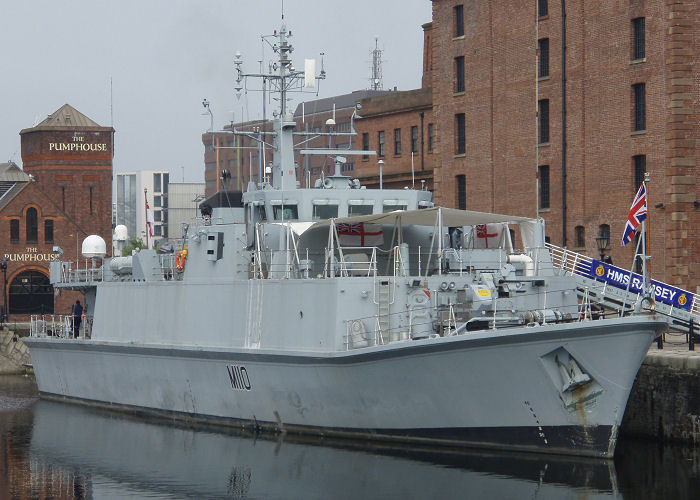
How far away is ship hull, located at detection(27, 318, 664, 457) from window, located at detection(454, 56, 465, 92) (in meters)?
24.6

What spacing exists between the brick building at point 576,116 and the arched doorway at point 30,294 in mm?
20289

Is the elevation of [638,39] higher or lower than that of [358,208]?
higher

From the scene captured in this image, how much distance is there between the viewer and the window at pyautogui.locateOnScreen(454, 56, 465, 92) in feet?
159

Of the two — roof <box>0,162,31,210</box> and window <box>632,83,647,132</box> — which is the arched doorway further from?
window <box>632,83,647,132</box>

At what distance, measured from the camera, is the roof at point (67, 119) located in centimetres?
6412

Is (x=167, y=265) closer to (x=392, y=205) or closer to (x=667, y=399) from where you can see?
(x=392, y=205)

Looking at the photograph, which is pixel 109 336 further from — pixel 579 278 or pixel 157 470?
pixel 579 278

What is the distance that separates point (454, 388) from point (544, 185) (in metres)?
23.5

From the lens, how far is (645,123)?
39.1 metres

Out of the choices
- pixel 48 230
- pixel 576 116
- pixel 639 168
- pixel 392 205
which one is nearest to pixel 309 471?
pixel 392 205

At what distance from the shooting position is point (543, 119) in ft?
145

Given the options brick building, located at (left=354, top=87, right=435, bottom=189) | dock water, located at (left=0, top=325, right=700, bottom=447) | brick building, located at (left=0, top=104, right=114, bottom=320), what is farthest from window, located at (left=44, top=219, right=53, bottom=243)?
dock water, located at (left=0, top=325, right=700, bottom=447)

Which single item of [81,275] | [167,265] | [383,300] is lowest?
[383,300]

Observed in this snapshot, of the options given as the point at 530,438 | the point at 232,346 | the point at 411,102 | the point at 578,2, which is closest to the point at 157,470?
the point at 232,346
